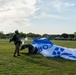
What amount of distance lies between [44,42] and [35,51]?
1.46m

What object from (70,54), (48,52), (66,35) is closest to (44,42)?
(48,52)

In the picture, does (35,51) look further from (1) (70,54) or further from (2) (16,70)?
(2) (16,70)

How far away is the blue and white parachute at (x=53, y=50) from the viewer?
58.7 ft

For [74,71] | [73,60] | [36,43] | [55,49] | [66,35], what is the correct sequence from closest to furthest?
[74,71], [73,60], [55,49], [36,43], [66,35]

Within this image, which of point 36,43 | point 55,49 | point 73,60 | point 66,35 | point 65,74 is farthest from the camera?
point 66,35

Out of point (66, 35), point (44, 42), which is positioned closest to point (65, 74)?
point (44, 42)

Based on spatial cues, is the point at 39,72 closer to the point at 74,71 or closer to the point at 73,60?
the point at 74,71

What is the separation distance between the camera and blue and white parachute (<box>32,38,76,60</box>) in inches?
704

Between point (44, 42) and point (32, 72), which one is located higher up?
point (44, 42)

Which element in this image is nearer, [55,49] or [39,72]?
[39,72]

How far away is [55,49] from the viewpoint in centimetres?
1859

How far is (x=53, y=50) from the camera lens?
1869cm

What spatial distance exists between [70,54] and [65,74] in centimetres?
618

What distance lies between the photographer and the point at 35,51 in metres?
20.8
